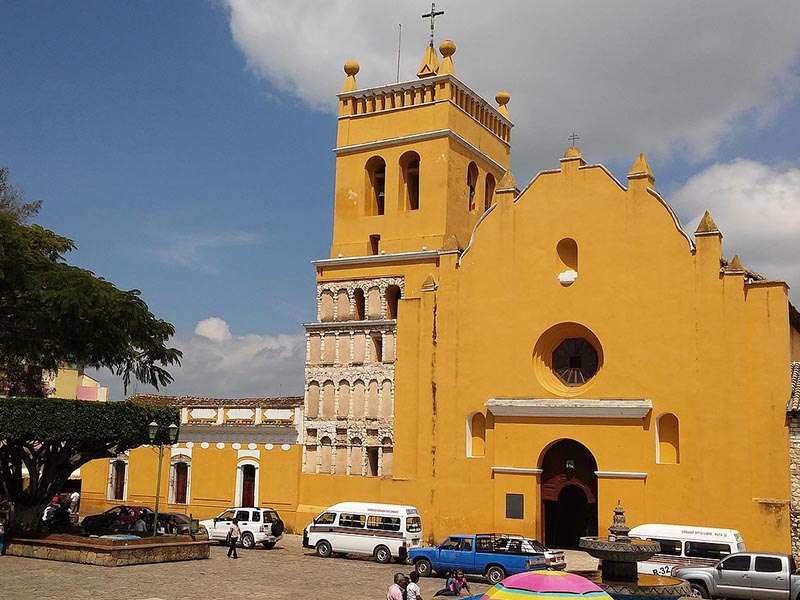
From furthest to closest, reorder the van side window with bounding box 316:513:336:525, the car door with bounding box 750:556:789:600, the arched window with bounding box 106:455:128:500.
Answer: the arched window with bounding box 106:455:128:500 → the van side window with bounding box 316:513:336:525 → the car door with bounding box 750:556:789:600

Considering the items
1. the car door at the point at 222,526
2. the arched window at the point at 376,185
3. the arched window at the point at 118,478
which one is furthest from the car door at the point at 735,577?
the arched window at the point at 118,478

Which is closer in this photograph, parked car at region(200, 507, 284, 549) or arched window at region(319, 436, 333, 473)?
parked car at region(200, 507, 284, 549)

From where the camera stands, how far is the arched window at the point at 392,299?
112 feet

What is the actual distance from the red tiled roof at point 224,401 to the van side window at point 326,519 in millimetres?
7094

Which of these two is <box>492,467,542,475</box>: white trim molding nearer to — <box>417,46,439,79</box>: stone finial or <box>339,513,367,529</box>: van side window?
<box>339,513,367,529</box>: van side window

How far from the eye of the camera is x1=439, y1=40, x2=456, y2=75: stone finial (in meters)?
34.9

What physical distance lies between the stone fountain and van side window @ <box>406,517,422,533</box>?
34.3 ft

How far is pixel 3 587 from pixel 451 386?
15436 mm

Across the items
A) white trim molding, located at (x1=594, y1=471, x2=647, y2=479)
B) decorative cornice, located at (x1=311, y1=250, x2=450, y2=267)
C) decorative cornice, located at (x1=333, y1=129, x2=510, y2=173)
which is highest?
decorative cornice, located at (x1=333, y1=129, x2=510, y2=173)

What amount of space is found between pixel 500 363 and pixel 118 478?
18766 millimetres

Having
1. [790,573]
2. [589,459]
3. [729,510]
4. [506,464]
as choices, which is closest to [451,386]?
[506,464]

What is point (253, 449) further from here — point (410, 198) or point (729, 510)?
point (729, 510)

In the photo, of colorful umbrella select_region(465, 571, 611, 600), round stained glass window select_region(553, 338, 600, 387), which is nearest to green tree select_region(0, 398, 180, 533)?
round stained glass window select_region(553, 338, 600, 387)

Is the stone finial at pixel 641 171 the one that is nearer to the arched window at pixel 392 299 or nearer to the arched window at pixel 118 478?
the arched window at pixel 392 299
